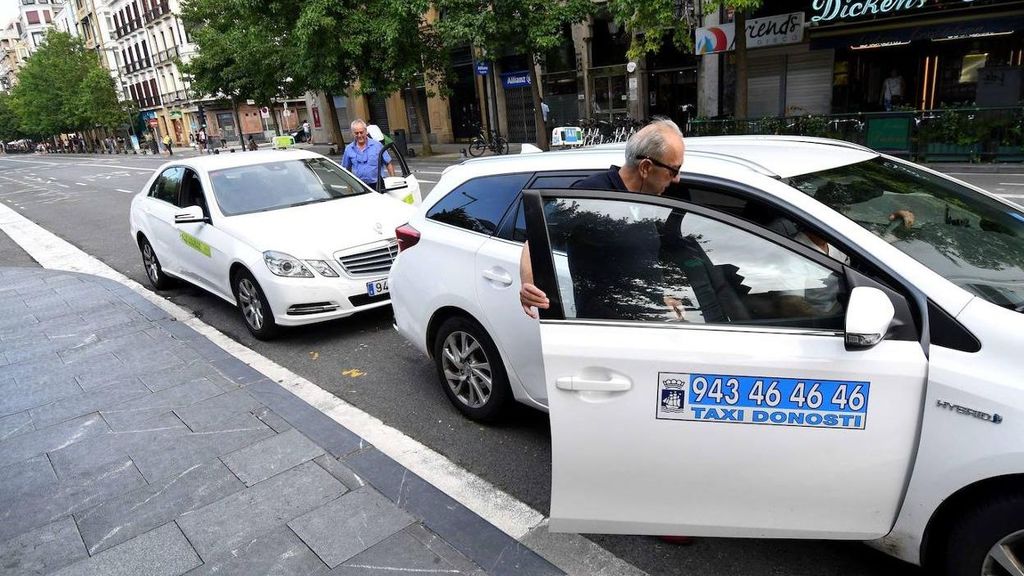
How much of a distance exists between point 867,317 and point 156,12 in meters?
76.6

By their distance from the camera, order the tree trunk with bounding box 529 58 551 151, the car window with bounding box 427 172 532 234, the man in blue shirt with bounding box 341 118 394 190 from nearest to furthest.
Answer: the car window with bounding box 427 172 532 234 → the man in blue shirt with bounding box 341 118 394 190 → the tree trunk with bounding box 529 58 551 151

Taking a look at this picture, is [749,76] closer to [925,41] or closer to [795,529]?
[925,41]

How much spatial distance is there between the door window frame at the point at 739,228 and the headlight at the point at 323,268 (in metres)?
3.39

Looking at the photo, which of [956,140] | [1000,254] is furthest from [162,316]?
[956,140]

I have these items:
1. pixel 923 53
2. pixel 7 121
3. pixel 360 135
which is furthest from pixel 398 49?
pixel 7 121

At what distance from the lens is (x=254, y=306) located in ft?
18.8

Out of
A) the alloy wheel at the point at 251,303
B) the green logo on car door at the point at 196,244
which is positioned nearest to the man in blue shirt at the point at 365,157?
the green logo on car door at the point at 196,244

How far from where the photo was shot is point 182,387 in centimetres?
479

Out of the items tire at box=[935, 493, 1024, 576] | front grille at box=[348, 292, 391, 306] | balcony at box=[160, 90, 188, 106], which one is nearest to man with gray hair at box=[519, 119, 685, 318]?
tire at box=[935, 493, 1024, 576]

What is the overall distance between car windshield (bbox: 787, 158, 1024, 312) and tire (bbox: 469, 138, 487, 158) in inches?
909

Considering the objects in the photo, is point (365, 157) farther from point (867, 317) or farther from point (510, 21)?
point (510, 21)

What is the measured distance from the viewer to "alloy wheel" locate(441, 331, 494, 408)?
12.5ft

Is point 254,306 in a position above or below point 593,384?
below

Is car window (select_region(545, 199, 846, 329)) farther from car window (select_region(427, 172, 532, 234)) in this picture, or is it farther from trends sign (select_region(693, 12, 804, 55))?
trends sign (select_region(693, 12, 804, 55))
